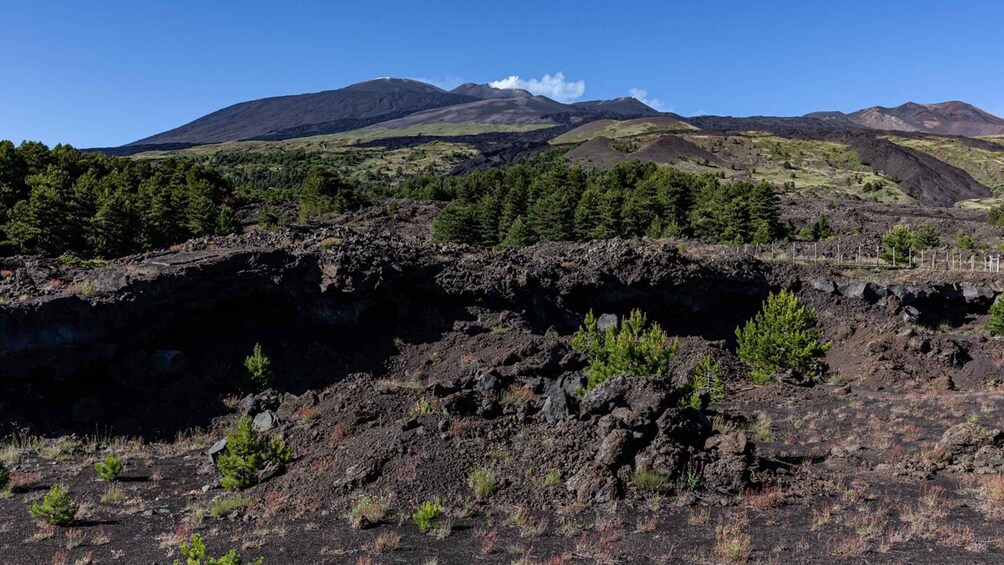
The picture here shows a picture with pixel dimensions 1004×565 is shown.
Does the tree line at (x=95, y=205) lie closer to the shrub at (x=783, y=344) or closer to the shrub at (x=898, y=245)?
the shrub at (x=783, y=344)

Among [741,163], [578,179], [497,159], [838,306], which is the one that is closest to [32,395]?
[838,306]

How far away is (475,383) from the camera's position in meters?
19.0

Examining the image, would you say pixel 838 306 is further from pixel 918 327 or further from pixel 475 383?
pixel 475 383

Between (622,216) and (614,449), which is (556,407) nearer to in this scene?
(614,449)

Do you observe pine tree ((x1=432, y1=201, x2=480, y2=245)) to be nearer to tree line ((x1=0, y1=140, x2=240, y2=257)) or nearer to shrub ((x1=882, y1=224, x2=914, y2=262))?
tree line ((x1=0, y1=140, x2=240, y2=257))

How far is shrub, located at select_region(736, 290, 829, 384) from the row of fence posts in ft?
58.7

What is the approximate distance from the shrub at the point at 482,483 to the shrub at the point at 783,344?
15.8 m

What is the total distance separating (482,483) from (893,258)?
42880mm

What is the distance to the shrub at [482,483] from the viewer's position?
1244 centimetres

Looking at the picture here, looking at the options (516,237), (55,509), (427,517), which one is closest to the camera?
(427,517)

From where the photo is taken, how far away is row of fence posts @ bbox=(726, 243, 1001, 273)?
4378 centimetres

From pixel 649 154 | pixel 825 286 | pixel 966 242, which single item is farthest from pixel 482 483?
pixel 649 154

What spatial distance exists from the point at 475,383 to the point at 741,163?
387 ft

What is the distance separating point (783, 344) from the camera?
24.7 metres
